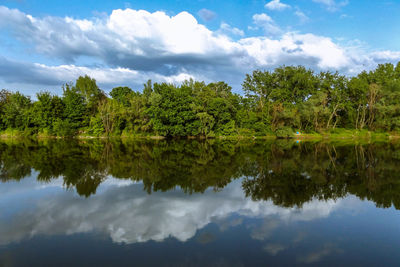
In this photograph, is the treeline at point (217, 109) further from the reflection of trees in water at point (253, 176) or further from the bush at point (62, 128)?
the reflection of trees in water at point (253, 176)

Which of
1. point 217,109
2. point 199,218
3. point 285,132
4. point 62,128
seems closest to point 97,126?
point 62,128

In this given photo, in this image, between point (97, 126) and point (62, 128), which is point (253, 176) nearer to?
point (97, 126)

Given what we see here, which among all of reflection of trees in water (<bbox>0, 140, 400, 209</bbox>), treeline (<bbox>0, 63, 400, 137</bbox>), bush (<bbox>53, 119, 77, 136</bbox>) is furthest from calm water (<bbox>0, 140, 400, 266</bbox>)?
bush (<bbox>53, 119, 77, 136</bbox>)

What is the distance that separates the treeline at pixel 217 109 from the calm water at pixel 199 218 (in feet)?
114

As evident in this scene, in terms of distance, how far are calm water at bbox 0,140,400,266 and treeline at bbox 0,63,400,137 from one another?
34822 mm

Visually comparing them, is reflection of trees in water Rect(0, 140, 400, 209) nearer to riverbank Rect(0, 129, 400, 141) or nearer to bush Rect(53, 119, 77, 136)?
riverbank Rect(0, 129, 400, 141)

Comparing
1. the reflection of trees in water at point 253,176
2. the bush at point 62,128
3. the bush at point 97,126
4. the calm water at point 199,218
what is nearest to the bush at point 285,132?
the reflection of trees in water at point 253,176

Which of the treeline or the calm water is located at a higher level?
the treeline

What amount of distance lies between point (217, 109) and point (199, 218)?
41.2 metres

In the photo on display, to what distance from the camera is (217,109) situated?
48.3 m

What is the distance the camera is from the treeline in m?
48.5

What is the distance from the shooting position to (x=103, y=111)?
49.6 meters

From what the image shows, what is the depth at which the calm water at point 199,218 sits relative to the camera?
5746 millimetres

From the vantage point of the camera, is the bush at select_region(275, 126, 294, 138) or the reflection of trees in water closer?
the reflection of trees in water
